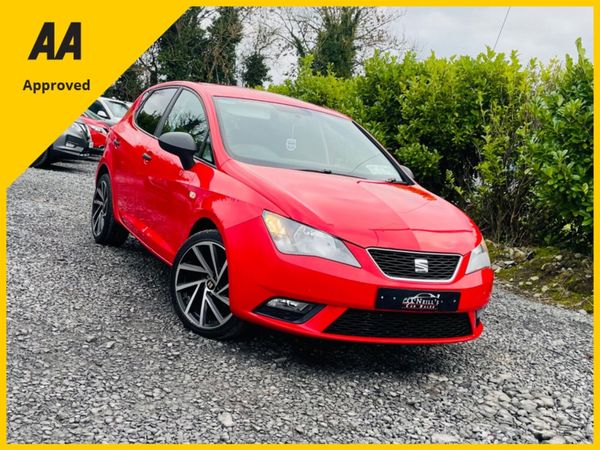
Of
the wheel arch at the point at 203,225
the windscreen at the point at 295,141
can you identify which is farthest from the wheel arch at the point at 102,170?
the wheel arch at the point at 203,225

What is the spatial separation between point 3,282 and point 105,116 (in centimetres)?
1332

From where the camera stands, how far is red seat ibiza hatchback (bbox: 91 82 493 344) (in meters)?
3.44

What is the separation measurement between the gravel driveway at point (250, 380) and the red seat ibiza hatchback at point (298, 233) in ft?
0.99

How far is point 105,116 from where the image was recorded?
1714 cm

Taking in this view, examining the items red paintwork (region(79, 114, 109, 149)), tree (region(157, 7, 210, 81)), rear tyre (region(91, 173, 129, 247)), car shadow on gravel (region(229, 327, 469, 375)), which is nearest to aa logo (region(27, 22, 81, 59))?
rear tyre (region(91, 173, 129, 247))

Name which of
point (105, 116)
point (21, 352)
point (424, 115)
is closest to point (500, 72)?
point (424, 115)

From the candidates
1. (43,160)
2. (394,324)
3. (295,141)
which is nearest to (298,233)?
(394,324)

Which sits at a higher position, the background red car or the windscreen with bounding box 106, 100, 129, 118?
the windscreen with bounding box 106, 100, 129, 118

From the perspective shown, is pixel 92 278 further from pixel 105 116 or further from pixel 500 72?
pixel 105 116

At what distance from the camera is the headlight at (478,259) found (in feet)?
12.5

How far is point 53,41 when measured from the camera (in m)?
6.12

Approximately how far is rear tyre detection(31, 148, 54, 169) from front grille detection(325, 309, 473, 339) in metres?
10.5

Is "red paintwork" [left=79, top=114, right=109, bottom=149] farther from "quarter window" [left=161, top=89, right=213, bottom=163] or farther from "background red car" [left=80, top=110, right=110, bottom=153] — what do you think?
"quarter window" [left=161, top=89, right=213, bottom=163]

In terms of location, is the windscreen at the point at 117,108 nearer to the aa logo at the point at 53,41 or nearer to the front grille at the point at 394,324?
the aa logo at the point at 53,41
